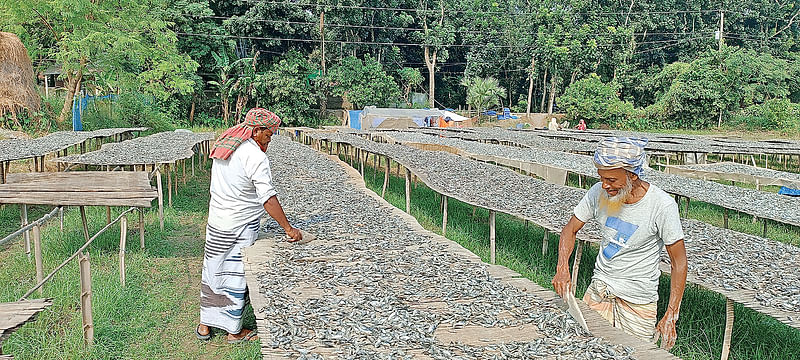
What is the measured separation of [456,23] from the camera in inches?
1550

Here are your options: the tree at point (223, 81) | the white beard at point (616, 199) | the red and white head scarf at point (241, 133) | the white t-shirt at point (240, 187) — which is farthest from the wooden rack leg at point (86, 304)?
the tree at point (223, 81)

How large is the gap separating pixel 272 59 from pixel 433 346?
32801 mm

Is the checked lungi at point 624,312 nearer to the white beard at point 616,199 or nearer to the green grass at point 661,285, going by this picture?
the white beard at point 616,199

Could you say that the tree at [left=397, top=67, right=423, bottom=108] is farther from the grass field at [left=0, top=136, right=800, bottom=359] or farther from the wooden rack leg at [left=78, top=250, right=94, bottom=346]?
the wooden rack leg at [left=78, top=250, right=94, bottom=346]

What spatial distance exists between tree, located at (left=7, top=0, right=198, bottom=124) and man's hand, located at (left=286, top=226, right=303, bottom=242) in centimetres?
1428

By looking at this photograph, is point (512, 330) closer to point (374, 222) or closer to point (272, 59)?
point (374, 222)

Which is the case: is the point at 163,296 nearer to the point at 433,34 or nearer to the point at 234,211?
the point at 234,211

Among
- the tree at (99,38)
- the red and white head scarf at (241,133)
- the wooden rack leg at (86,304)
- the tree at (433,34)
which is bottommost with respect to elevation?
the wooden rack leg at (86,304)

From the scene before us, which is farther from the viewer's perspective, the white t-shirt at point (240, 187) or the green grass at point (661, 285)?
the green grass at point (661, 285)

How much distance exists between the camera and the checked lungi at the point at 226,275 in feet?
14.9

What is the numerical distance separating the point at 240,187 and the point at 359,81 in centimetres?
3028

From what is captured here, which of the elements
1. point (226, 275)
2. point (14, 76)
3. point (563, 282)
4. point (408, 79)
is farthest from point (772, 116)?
point (226, 275)

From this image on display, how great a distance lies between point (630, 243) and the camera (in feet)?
10.6

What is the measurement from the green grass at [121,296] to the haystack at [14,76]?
25.1ft
